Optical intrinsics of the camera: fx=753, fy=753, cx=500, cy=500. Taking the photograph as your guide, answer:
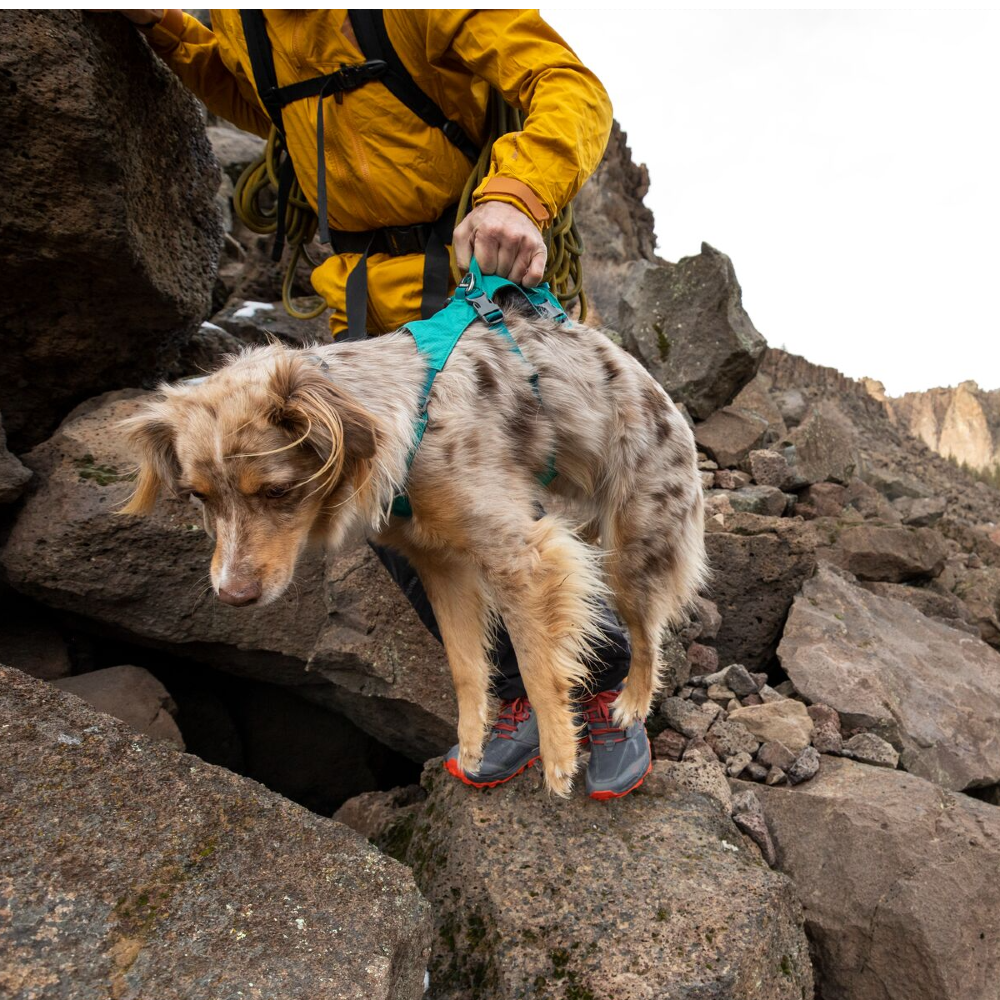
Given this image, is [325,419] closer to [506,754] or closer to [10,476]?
[506,754]

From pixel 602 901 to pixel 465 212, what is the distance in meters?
2.63

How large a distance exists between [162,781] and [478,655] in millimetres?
1217

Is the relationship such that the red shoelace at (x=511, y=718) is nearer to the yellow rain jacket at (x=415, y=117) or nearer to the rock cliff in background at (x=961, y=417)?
the yellow rain jacket at (x=415, y=117)

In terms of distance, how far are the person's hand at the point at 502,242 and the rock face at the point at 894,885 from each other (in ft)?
8.62

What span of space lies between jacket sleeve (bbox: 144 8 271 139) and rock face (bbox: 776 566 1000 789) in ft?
14.2

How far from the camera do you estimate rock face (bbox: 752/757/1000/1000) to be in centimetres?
289

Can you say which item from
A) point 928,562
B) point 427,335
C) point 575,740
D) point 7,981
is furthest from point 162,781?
point 928,562

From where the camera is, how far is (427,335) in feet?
8.96

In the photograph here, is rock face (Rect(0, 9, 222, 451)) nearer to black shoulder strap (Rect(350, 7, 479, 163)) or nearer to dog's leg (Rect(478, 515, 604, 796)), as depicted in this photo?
black shoulder strap (Rect(350, 7, 479, 163))

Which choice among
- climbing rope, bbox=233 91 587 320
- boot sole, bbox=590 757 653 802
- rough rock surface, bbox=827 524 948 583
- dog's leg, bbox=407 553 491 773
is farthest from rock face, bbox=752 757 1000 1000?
rough rock surface, bbox=827 524 948 583

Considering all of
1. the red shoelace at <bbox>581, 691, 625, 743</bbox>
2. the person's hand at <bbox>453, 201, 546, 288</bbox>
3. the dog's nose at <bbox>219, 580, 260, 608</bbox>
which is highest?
the person's hand at <bbox>453, 201, 546, 288</bbox>

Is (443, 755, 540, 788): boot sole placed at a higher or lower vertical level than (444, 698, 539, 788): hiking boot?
lower

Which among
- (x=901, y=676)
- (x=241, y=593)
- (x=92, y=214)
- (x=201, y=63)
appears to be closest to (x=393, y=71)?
(x=201, y=63)

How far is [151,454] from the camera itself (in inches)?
106
